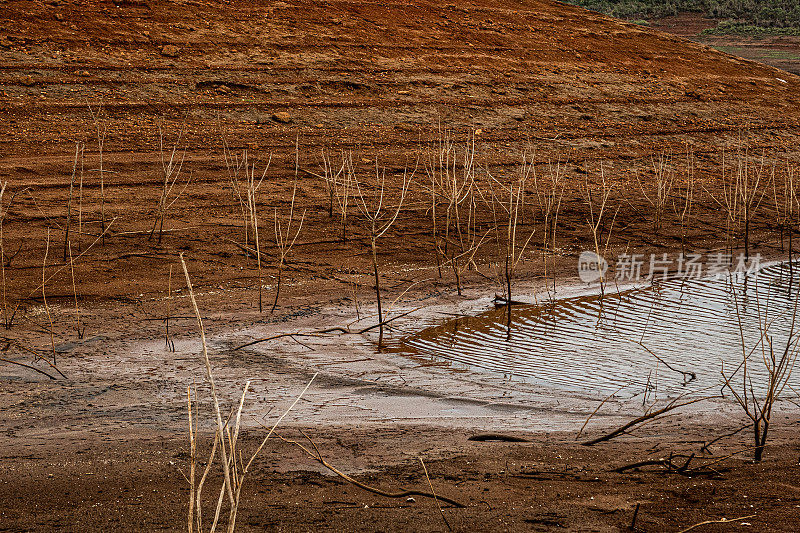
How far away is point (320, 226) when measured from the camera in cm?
865

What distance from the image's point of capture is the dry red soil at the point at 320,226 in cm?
333

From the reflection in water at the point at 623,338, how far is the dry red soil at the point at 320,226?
1.75ft

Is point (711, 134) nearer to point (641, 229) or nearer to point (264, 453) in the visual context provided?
point (641, 229)

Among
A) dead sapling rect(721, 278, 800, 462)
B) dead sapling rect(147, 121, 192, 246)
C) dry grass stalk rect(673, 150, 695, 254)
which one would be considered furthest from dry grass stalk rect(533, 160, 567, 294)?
dead sapling rect(147, 121, 192, 246)

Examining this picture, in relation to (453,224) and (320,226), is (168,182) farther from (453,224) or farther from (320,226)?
(453,224)

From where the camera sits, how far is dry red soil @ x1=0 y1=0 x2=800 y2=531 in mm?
3326

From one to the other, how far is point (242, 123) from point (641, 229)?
4.92 m

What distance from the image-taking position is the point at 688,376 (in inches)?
203

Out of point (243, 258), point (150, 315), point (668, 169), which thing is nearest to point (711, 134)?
point (668, 169)

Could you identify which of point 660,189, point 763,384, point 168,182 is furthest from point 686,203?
point 168,182

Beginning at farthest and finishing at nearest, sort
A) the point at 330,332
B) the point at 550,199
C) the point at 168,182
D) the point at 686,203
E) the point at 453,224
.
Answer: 1. the point at 686,203
2. the point at 550,199
3. the point at 168,182
4. the point at 453,224
5. the point at 330,332

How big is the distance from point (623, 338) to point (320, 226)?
3.58 metres

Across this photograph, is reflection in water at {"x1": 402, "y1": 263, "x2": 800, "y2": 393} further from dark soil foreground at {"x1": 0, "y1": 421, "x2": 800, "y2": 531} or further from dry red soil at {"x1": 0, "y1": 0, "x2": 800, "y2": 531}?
dark soil foreground at {"x1": 0, "y1": 421, "x2": 800, "y2": 531}

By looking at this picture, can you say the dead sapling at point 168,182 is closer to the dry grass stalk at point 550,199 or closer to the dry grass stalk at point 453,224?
the dry grass stalk at point 453,224
